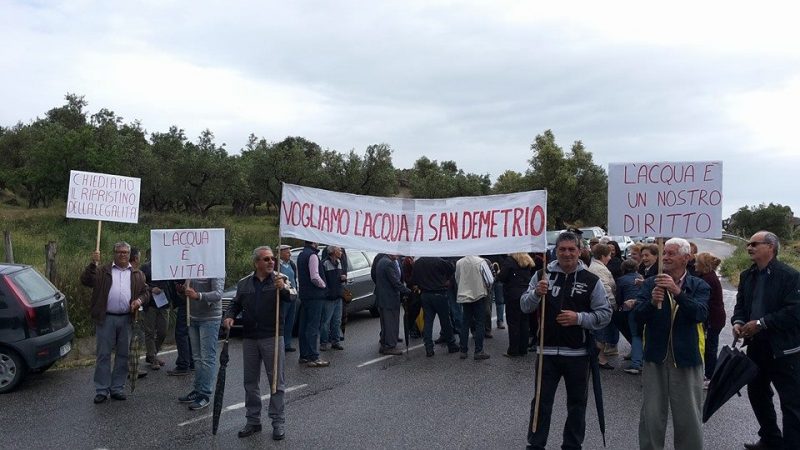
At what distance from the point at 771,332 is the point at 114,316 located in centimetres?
690

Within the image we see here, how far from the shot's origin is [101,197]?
920 centimetres

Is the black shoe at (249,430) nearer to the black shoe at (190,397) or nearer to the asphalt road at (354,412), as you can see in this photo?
the asphalt road at (354,412)

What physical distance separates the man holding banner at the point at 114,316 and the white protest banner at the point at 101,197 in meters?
1.34

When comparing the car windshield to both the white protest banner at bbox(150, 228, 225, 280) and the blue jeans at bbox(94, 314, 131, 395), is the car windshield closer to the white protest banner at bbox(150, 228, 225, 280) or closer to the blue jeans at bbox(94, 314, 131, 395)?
the blue jeans at bbox(94, 314, 131, 395)

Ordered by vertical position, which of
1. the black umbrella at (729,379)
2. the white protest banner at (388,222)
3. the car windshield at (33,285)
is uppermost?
the white protest banner at (388,222)

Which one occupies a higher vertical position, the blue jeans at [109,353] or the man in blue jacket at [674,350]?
the man in blue jacket at [674,350]

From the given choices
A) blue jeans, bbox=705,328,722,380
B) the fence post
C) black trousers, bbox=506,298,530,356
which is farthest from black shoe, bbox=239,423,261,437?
the fence post

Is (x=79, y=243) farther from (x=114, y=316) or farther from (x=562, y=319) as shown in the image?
(x=562, y=319)

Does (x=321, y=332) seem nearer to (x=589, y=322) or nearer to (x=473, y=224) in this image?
(x=473, y=224)

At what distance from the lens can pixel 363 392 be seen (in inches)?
312

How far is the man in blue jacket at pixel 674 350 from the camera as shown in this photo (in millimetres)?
4984

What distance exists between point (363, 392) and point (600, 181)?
3933cm

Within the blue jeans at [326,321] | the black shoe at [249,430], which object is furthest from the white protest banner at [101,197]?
the black shoe at [249,430]

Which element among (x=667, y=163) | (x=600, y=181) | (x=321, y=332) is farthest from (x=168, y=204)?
(x=667, y=163)
